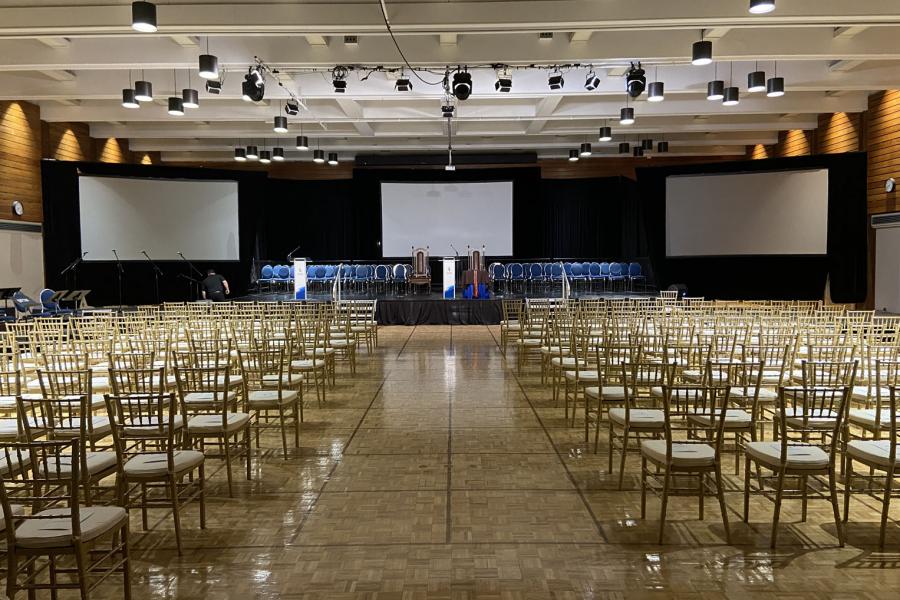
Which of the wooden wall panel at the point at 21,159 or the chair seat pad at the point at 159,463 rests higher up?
the wooden wall panel at the point at 21,159

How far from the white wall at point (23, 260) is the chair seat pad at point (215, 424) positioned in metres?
11.4

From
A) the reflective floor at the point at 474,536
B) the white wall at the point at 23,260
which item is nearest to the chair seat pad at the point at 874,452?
the reflective floor at the point at 474,536

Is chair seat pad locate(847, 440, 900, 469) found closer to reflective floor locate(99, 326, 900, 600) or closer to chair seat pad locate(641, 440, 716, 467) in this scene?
reflective floor locate(99, 326, 900, 600)

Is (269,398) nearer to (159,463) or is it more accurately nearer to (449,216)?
(159,463)

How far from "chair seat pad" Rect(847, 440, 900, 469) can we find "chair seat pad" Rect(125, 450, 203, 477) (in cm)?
399

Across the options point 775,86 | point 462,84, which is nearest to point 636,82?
point 775,86

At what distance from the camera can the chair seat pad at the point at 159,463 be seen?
388 centimetres

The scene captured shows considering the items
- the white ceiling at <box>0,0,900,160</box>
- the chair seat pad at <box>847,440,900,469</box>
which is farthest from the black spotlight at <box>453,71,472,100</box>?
the chair seat pad at <box>847,440,900,469</box>

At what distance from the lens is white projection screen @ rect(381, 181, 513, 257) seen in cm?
2188

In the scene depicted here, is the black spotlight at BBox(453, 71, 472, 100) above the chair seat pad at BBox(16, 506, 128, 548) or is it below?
above

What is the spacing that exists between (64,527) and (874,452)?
14.3ft

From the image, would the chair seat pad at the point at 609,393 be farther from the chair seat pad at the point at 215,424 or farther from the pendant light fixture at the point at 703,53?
the pendant light fixture at the point at 703,53

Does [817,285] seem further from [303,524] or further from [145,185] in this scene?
[145,185]

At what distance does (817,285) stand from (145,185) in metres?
16.8
